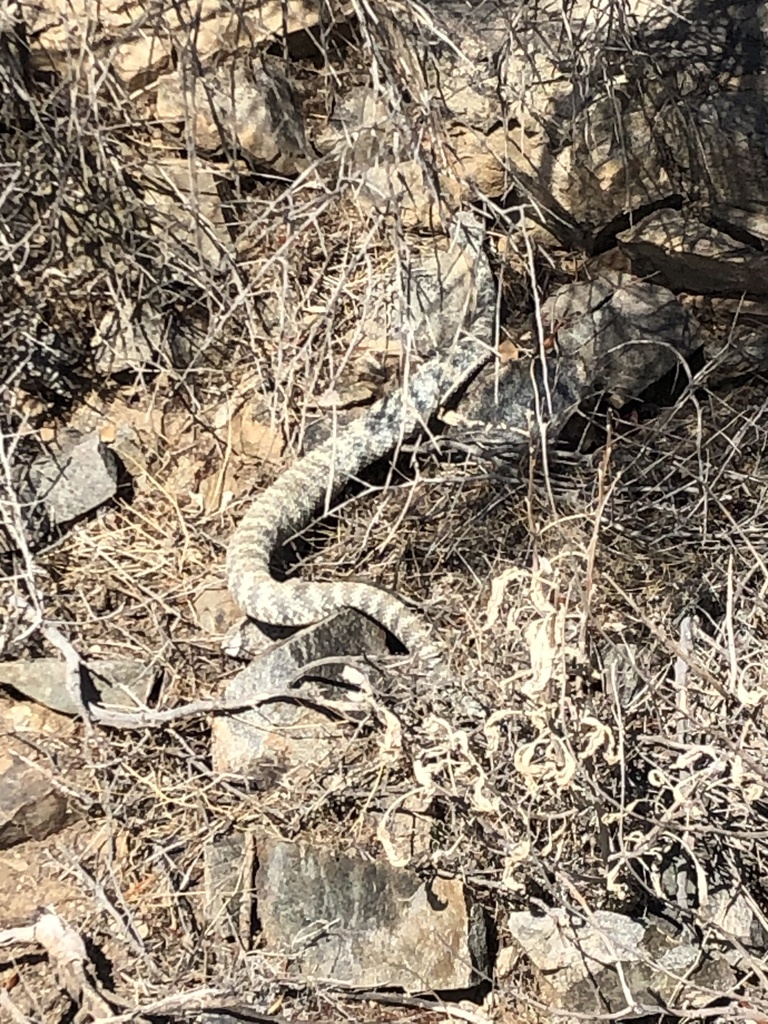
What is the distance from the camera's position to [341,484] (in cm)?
516

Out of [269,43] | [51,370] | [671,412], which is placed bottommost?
[671,412]

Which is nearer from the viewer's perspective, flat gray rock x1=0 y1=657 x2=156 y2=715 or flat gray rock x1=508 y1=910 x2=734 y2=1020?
flat gray rock x1=508 y1=910 x2=734 y2=1020

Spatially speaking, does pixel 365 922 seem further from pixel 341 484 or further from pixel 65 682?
pixel 341 484

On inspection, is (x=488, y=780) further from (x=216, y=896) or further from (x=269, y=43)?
(x=269, y=43)

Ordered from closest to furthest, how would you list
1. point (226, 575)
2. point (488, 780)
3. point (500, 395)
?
1. point (488, 780)
2. point (226, 575)
3. point (500, 395)

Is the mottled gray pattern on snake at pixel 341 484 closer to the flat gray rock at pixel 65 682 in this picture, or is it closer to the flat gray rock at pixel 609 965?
the flat gray rock at pixel 65 682

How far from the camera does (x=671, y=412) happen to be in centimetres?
507

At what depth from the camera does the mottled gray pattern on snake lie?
4.57 metres

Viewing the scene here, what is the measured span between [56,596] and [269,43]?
104 inches

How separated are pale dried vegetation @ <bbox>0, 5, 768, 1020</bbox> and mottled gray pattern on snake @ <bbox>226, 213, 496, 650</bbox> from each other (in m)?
0.15

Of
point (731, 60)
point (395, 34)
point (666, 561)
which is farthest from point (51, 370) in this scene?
point (731, 60)

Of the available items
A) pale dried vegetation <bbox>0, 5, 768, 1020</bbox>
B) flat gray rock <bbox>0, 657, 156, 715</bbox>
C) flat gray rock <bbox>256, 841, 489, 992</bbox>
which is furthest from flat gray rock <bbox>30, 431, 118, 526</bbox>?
flat gray rock <bbox>256, 841, 489, 992</bbox>

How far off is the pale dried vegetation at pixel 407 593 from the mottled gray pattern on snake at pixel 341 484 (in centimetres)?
15

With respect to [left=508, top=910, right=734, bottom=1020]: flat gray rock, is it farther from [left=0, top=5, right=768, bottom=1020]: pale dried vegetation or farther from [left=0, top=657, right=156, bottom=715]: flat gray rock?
[left=0, top=657, right=156, bottom=715]: flat gray rock
